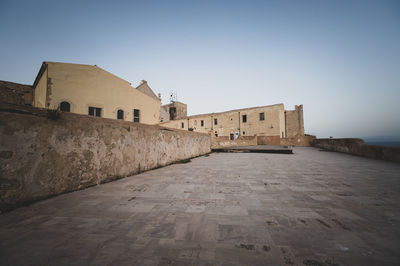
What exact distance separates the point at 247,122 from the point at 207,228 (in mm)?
25265

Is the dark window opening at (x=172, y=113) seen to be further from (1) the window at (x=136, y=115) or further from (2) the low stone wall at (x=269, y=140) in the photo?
(1) the window at (x=136, y=115)

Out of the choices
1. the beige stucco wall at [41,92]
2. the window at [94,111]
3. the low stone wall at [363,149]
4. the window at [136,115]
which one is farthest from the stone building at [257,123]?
the beige stucco wall at [41,92]

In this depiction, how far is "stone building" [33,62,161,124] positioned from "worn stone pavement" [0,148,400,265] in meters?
11.4

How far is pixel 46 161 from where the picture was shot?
2.18 meters

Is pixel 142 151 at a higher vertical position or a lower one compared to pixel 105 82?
lower

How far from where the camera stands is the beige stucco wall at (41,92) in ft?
33.0

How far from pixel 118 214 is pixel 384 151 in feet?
31.5

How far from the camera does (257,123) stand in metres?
24.4

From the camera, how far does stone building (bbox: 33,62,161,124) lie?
32.9ft

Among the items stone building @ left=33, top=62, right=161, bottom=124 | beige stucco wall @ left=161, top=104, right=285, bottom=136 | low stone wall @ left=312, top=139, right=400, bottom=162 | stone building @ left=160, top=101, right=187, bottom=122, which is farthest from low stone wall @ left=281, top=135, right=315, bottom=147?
stone building @ left=160, top=101, right=187, bottom=122

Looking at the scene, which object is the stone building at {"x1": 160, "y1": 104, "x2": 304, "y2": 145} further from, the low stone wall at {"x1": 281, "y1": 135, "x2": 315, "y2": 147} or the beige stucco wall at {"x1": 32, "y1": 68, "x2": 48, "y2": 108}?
the beige stucco wall at {"x1": 32, "y1": 68, "x2": 48, "y2": 108}

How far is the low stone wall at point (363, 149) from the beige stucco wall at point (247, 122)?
10978mm

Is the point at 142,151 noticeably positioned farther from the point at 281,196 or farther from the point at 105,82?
the point at 105,82

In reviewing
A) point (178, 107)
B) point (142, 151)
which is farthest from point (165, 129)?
point (178, 107)
